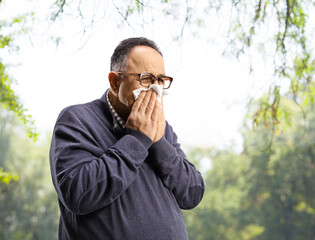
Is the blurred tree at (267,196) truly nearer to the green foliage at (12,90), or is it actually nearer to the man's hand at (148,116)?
the green foliage at (12,90)

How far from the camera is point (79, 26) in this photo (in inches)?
68.9

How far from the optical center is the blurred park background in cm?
196

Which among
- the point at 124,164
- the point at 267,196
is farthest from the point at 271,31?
the point at 267,196

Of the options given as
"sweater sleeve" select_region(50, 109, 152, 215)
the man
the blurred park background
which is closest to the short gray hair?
the man

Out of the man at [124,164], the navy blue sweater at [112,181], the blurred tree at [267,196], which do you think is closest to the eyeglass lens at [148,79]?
the man at [124,164]

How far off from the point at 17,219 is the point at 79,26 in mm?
18002

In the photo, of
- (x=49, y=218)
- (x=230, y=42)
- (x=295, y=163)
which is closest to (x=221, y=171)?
(x=295, y=163)

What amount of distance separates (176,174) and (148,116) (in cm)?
21

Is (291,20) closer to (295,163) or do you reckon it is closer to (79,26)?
(79,26)

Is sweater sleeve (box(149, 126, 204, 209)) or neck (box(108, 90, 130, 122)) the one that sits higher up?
neck (box(108, 90, 130, 122))

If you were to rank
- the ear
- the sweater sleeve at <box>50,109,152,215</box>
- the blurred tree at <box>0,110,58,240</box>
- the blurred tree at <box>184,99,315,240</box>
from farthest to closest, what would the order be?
1. the blurred tree at <box>0,110,58,240</box>
2. the blurred tree at <box>184,99,315,240</box>
3. the ear
4. the sweater sleeve at <box>50,109,152,215</box>

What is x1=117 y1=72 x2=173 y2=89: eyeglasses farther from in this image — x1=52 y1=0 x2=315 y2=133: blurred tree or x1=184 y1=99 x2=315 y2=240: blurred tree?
x1=184 y1=99 x2=315 y2=240: blurred tree

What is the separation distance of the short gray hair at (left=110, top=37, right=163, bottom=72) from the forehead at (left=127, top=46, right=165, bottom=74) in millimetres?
19

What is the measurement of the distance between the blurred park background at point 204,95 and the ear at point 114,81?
14cm
